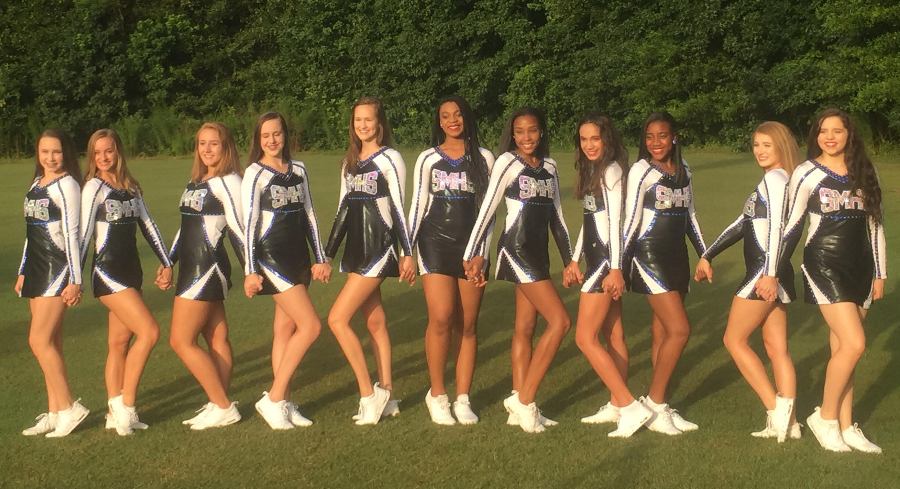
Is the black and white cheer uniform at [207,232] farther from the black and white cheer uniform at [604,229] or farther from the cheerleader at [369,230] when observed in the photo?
the black and white cheer uniform at [604,229]

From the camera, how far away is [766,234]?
635cm

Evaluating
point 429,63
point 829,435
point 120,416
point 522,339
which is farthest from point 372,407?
→ point 429,63

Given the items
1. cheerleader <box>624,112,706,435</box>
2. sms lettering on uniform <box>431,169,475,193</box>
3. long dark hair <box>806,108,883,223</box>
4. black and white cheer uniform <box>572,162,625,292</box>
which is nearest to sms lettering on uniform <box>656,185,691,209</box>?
cheerleader <box>624,112,706,435</box>

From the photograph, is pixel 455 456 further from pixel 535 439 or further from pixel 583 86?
pixel 583 86

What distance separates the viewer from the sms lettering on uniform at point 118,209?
21.8 feet

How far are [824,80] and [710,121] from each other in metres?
4.02

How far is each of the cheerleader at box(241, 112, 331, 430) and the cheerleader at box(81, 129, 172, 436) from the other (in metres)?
0.62

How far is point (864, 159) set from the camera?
6.16m

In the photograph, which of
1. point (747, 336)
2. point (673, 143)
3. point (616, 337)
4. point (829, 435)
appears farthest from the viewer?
point (616, 337)

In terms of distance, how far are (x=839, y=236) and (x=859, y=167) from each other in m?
0.36

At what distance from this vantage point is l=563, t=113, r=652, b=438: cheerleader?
6.59 metres

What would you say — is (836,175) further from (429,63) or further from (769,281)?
(429,63)

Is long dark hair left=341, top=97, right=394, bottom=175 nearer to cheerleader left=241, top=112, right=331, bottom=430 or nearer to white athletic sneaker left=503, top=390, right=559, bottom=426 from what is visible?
cheerleader left=241, top=112, right=331, bottom=430

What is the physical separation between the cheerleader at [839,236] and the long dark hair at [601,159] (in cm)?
97
